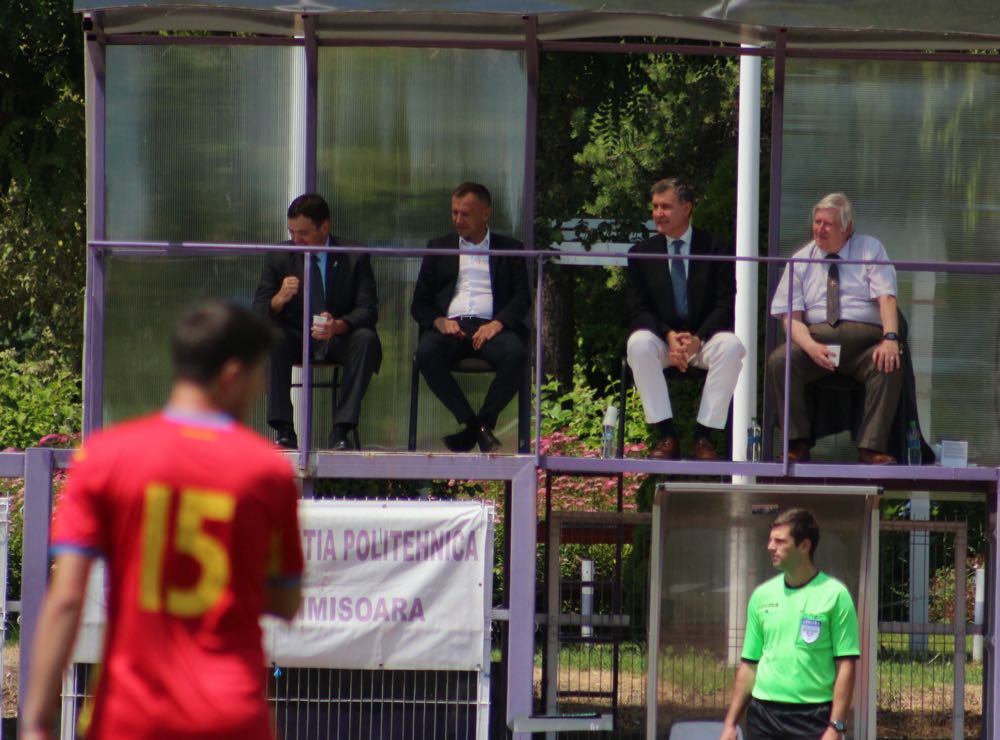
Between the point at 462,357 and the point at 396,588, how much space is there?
1.37m

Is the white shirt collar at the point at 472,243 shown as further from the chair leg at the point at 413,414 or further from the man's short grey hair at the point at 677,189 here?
the man's short grey hair at the point at 677,189

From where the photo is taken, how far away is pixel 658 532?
34.0 ft

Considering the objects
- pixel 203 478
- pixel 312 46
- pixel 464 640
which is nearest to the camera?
pixel 203 478

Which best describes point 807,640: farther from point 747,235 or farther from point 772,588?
point 747,235

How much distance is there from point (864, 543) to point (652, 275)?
6.77 ft

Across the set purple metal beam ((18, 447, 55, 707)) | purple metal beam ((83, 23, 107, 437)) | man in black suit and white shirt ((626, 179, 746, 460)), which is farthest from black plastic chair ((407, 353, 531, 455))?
purple metal beam ((18, 447, 55, 707))

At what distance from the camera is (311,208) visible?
33.2 ft

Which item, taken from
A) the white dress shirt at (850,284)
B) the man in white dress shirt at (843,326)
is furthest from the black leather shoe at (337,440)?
the white dress shirt at (850,284)

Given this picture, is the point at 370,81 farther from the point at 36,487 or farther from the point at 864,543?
the point at 864,543

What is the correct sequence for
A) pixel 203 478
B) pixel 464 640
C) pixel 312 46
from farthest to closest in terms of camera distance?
1. pixel 312 46
2. pixel 464 640
3. pixel 203 478

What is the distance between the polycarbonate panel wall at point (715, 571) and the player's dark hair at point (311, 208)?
2.65m

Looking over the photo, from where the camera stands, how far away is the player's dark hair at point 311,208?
10117 mm

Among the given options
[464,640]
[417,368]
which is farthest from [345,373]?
[464,640]

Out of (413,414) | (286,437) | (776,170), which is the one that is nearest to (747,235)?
(776,170)
